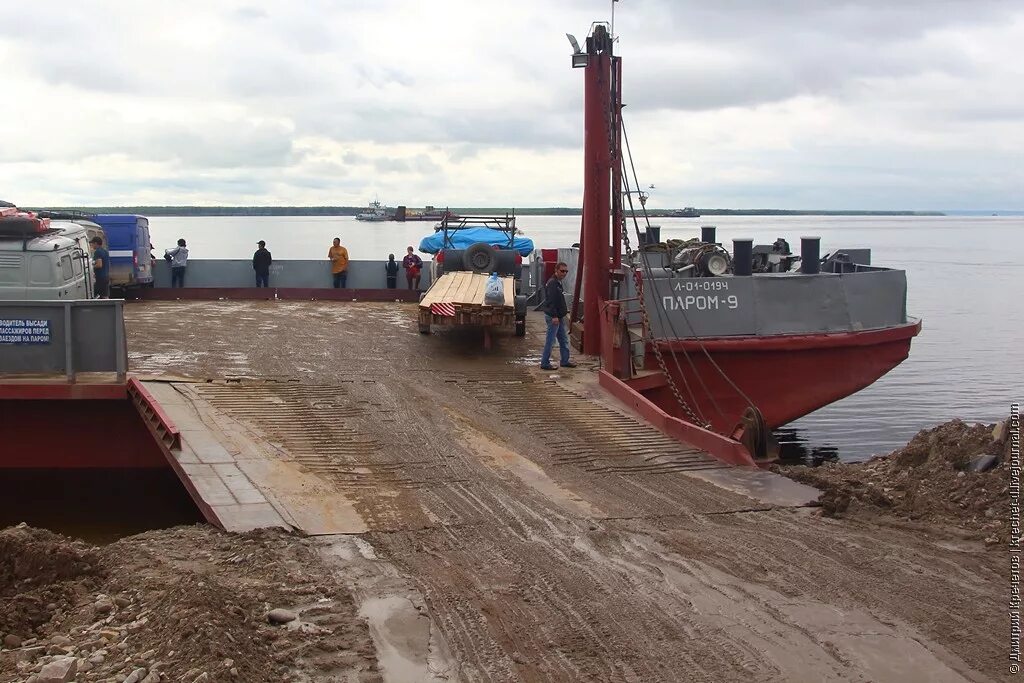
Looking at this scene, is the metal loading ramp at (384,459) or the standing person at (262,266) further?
the standing person at (262,266)

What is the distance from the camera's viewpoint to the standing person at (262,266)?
24.3 m

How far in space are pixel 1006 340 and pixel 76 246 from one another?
106ft

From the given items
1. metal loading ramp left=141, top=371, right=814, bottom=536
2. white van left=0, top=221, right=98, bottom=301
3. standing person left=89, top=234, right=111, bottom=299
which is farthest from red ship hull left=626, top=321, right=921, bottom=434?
standing person left=89, top=234, right=111, bottom=299

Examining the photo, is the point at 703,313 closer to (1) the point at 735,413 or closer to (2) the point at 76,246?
(1) the point at 735,413

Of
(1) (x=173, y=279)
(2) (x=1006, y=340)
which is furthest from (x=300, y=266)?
(2) (x=1006, y=340)

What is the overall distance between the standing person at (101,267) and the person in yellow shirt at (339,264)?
5.37m

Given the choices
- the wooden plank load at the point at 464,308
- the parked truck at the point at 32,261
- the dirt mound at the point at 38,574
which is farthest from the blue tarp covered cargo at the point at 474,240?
the dirt mound at the point at 38,574

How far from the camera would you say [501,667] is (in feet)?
17.1

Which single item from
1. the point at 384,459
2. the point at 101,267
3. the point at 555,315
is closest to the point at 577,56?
the point at 555,315

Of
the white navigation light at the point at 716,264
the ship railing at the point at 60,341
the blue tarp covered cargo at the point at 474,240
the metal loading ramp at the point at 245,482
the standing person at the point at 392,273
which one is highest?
the blue tarp covered cargo at the point at 474,240

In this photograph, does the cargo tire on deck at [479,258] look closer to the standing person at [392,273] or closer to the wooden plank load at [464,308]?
the wooden plank load at [464,308]

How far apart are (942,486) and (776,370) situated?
24.2 ft

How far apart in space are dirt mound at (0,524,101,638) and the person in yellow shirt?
58.7 ft

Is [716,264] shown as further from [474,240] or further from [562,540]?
[562,540]
